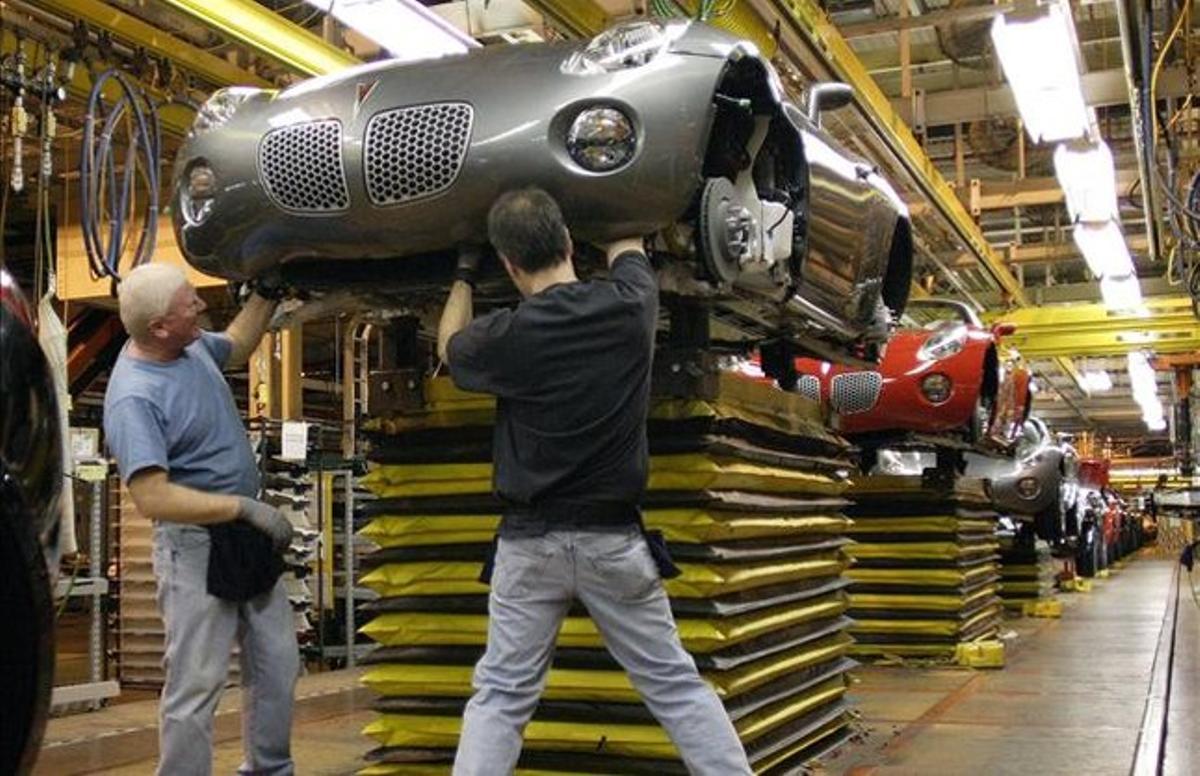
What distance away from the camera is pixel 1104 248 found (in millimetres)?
9984

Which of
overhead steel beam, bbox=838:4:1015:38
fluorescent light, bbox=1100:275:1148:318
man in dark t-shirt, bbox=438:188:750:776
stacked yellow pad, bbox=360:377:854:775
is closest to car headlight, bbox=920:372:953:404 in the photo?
overhead steel beam, bbox=838:4:1015:38

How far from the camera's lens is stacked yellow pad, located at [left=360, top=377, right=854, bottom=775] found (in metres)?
3.31

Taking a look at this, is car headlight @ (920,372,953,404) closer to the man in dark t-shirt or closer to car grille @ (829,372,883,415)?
car grille @ (829,372,883,415)

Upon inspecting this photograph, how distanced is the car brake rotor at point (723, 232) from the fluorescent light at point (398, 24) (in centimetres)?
197

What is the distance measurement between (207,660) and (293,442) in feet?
14.0

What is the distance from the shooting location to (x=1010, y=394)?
311 inches

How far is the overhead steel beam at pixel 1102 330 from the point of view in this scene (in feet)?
43.2

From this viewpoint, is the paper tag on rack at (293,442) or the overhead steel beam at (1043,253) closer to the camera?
the paper tag on rack at (293,442)

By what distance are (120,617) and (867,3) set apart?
250 inches

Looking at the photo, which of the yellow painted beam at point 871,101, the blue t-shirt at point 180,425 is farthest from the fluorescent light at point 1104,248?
the blue t-shirt at point 180,425

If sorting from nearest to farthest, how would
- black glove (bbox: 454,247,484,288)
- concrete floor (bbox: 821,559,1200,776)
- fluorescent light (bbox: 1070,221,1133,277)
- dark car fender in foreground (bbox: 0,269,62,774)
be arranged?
dark car fender in foreground (bbox: 0,269,62,774), black glove (bbox: 454,247,484,288), concrete floor (bbox: 821,559,1200,776), fluorescent light (bbox: 1070,221,1133,277)

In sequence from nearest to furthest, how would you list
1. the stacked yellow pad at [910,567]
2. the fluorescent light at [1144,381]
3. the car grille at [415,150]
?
the car grille at [415,150] < the stacked yellow pad at [910,567] < the fluorescent light at [1144,381]

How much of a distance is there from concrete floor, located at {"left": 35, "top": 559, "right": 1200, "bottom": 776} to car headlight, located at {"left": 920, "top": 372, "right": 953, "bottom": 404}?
136 cm

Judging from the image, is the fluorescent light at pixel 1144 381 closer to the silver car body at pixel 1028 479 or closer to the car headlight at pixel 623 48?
the silver car body at pixel 1028 479
